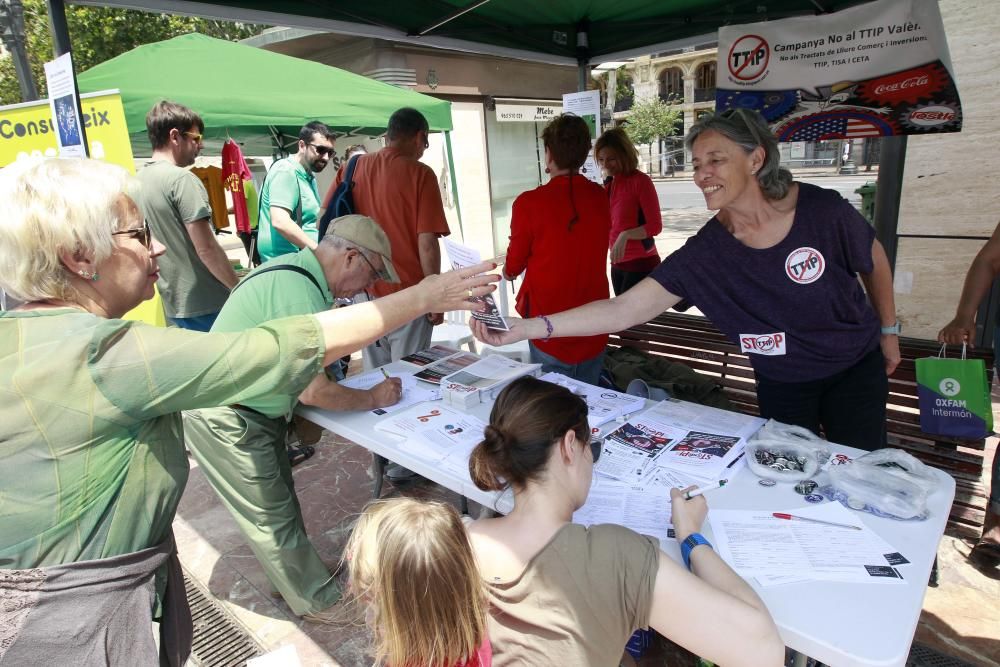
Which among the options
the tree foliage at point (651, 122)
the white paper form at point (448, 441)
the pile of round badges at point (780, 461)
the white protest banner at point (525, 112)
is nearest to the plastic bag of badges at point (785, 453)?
the pile of round badges at point (780, 461)

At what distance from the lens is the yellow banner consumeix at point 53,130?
3189 mm

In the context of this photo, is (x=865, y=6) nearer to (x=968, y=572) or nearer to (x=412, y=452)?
(x=968, y=572)

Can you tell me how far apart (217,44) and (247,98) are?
126 cm

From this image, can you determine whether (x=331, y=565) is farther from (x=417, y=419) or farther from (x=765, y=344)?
(x=765, y=344)

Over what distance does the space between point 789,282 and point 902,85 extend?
2.26 m

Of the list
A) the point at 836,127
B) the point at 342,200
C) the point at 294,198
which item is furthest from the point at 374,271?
the point at 836,127

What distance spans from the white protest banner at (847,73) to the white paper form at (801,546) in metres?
2.94

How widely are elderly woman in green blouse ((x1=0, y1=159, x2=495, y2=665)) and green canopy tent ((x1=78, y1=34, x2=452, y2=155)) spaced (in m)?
3.63

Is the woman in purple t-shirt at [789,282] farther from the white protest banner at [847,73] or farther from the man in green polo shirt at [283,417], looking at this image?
the white protest banner at [847,73]

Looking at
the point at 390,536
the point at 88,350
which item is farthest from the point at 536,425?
the point at 88,350

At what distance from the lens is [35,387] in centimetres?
109

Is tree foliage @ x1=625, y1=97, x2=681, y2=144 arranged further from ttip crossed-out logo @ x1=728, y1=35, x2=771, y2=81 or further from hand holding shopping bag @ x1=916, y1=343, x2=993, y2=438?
hand holding shopping bag @ x1=916, y1=343, x2=993, y2=438

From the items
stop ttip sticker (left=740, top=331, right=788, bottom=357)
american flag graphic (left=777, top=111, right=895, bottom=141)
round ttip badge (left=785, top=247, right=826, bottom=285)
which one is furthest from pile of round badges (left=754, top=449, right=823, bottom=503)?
american flag graphic (left=777, top=111, right=895, bottom=141)

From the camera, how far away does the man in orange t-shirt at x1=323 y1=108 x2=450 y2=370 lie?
3605 millimetres
